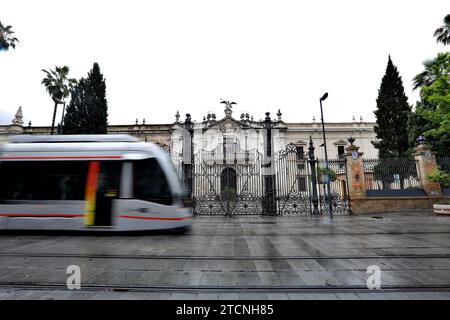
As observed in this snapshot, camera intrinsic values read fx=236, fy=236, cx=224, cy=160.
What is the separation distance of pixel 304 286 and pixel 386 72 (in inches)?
1394

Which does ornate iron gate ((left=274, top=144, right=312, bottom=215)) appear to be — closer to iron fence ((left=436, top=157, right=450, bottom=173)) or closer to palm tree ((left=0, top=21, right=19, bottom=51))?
iron fence ((left=436, top=157, right=450, bottom=173))

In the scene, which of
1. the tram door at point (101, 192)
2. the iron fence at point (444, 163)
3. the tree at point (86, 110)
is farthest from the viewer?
the tree at point (86, 110)

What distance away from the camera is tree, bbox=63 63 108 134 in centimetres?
2750

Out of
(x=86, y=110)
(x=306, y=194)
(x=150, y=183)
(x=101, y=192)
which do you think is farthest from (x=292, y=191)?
(x=86, y=110)

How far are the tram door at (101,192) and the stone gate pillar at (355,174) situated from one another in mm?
14399

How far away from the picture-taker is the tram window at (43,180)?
7418 mm

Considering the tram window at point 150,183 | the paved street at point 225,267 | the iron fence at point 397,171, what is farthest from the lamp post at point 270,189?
the tram window at point 150,183

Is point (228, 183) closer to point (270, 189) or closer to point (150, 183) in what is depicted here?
point (270, 189)

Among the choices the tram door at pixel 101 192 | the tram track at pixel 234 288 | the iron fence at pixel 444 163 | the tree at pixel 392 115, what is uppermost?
the tree at pixel 392 115

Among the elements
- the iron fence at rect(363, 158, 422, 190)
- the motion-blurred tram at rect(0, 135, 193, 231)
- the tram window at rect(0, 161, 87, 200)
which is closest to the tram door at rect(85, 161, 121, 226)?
the motion-blurred tram at rect(0, 135, 193, 231)

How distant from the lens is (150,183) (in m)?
7.42

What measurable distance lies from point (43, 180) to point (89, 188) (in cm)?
158

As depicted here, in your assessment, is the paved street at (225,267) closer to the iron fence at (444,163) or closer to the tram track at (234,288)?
the tram track at (234,288)

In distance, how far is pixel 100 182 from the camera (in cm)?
742
